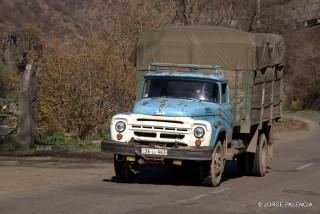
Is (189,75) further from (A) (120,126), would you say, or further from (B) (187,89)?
(A) (120,126)

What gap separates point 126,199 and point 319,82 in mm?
56146

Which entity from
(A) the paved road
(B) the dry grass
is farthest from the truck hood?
(B) the dry grass

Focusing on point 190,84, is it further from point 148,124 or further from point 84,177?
point 84,177

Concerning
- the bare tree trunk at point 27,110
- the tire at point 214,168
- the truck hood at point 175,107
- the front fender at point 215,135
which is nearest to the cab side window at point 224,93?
the truck hood at point 175,107

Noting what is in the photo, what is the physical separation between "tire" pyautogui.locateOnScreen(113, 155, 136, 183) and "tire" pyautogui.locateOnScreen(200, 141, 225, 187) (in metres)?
1.46

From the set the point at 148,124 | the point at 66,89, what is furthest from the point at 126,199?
the point at 66,89

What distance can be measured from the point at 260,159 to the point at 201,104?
347 cm

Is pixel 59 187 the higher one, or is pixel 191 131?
pixel 191 131

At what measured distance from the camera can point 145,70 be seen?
1598 cm

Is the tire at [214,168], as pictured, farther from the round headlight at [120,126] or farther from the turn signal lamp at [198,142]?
the round headlight at [120,126]

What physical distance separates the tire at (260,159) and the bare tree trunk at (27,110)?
25.4ft

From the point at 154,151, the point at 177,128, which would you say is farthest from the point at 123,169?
the point at 177,128

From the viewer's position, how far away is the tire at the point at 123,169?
13.9m

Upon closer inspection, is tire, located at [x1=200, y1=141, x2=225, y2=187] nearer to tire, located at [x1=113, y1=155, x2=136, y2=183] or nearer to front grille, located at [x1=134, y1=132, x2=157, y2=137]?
front grille, located at [x1=134, y1=132, x2=157, y2=137]
